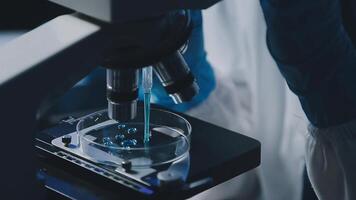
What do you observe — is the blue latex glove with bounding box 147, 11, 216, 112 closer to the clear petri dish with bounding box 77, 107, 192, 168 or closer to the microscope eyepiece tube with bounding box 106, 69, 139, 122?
the clear petri dish with bounding box 77, 107, 192, 168

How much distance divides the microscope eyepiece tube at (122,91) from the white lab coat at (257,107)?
0.53 metres

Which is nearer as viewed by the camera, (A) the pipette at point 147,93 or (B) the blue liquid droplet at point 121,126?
(A) the pipette at point 147,93

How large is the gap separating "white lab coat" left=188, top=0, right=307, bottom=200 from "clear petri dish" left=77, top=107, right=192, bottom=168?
1.15ft

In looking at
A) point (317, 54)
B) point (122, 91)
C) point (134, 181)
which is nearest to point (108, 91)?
point (122, 91)

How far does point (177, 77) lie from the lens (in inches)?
38.1

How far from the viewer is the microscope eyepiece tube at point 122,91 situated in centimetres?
94

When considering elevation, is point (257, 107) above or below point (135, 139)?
below

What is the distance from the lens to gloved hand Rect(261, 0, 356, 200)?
114 cm

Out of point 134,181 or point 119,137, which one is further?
point 119,137

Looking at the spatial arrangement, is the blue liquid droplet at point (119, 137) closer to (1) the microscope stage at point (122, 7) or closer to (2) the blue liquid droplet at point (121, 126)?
(2) the blue liquid droplet at point (121, 126)

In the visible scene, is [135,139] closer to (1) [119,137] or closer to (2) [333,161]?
(1) [119,137]

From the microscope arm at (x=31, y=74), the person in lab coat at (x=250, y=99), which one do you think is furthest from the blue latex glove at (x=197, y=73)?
the microscope arm at (x=31, y=74)

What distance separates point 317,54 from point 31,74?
0.51 m

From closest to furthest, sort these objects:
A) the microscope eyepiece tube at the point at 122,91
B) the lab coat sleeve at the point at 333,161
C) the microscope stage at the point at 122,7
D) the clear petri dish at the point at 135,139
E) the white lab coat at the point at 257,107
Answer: the microscope stage at the point at 122,7 < the microscope eyepiece tube at the point at 122,91 < the clear petri dish at the point at 135,139 < the lab coat sleeve at the point at 333,161 < the white lab coat at the point at 257,107
